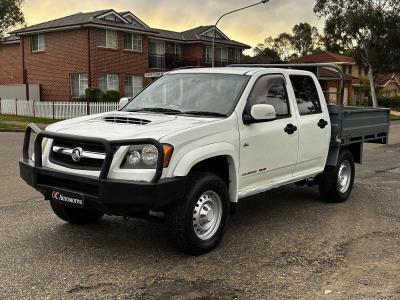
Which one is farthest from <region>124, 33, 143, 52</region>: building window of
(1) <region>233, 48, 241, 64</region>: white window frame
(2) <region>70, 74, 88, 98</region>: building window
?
(1) <region>233, 48, 241, 64</region>: white window frame

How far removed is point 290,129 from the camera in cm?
637

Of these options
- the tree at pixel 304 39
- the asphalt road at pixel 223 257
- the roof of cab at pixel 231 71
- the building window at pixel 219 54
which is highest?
the tree at pixel 304 39

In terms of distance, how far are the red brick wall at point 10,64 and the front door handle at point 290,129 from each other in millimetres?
37027

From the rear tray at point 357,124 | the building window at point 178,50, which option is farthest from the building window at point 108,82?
the rear tray at point 357,124

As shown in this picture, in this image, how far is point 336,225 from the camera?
21.4 ft

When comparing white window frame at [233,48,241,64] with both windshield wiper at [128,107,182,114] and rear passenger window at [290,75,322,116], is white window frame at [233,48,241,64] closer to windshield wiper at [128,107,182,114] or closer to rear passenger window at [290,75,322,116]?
rear passenger window at [290,75,322,116]

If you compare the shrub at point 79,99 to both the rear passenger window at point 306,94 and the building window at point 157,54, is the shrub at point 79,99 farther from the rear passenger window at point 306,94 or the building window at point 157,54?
the rear passenger window at point 306,94

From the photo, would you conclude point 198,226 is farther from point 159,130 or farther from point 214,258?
point 159,130

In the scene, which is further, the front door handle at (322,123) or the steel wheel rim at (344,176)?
the steel wheel rim at (344,176)

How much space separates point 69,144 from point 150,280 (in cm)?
153

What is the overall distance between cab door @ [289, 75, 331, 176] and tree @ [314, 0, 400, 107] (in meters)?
38.7

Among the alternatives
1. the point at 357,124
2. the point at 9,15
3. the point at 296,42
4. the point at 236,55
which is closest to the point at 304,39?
the point at 296,42

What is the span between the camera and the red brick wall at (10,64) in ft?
135

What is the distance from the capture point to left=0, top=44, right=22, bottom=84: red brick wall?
4100 cm
